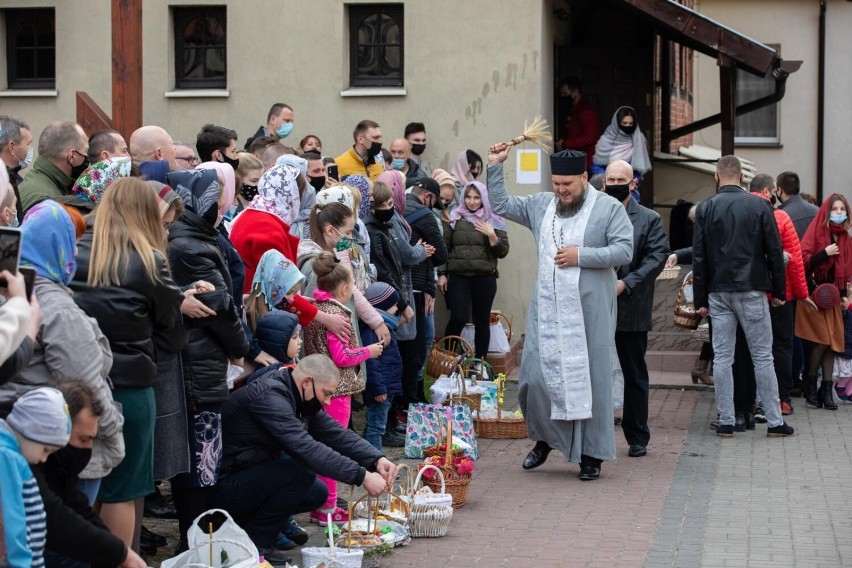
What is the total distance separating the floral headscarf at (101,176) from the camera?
690cm

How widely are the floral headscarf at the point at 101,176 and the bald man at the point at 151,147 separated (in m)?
1.07

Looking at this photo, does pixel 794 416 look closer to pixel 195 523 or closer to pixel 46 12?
pixel 195 523

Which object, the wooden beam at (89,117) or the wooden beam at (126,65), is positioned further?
the wooden beam at (126,65)

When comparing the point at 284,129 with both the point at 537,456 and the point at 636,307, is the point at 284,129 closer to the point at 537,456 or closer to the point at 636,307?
the point at 636,307

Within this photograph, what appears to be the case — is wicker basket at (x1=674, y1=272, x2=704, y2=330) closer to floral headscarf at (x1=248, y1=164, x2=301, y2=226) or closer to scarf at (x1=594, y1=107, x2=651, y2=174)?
scarf at (x1=594, y1=107, x2=651, y2=174)

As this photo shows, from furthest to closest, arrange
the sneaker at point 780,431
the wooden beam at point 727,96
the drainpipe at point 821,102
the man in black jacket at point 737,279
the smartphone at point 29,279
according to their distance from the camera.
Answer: the drainpipe at point 821,102, the wooden beam at point 727,96, the sneaker at point 780,431, the man in black jacket at point 737,279, the smartphone at point 29,279

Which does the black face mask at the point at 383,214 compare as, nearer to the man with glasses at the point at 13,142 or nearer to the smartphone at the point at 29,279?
the man with glasses at the point at 13,142

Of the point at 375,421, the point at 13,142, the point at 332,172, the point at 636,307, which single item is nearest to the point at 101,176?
the point at 13,142

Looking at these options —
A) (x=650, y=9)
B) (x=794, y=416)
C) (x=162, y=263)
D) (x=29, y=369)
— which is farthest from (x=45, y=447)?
(x=650, y=9)

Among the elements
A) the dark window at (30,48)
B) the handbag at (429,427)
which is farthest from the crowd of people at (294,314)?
the dark window at (30,48)

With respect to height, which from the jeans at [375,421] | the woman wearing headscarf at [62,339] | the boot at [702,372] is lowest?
the boot at [702,372]

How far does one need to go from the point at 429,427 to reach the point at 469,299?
351cm

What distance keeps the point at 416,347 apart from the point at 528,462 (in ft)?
6.60

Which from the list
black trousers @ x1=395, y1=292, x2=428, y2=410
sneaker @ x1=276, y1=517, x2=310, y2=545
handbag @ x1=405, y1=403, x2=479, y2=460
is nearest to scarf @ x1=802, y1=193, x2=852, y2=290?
black trousers @ x1=395, y1=292, x2=428, y2=410
